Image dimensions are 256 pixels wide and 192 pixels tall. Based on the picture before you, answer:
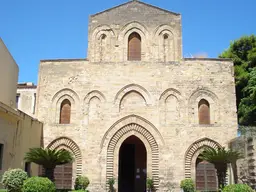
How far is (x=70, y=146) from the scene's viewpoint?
17.5m

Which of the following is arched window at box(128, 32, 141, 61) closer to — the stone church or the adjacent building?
the stone church

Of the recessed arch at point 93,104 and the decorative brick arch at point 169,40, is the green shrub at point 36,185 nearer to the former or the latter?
the recessed arch at point 93,104

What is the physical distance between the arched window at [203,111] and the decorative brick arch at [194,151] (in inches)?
42.8

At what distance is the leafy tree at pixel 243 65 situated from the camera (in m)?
20.9

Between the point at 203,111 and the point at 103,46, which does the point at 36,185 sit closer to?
the point at 103,46

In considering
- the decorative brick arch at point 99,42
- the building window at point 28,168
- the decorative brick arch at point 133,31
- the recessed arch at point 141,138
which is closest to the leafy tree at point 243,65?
the decorative brick arch at point 133,31

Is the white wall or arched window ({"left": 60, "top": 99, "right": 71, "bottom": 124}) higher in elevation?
the white wall

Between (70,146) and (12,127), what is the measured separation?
389 centimetres

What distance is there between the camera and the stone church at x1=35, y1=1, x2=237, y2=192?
17.0m

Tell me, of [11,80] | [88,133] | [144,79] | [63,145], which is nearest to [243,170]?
[144,79]

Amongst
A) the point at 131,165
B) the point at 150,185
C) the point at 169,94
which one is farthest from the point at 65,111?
the point at 131,165

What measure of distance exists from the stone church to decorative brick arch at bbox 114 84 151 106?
55mm

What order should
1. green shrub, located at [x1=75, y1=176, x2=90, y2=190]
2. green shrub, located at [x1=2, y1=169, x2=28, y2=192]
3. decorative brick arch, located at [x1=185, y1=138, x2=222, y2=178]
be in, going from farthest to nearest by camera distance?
1. decorative brick arch, located at [x1=185, y1=138, x2=222, y2=178]
2. green shrub, located at [x1=75, y1=176, x2=90, y2=190]
3. green shrub, located at [x1=2, y1=169, x2=28, y2=192]

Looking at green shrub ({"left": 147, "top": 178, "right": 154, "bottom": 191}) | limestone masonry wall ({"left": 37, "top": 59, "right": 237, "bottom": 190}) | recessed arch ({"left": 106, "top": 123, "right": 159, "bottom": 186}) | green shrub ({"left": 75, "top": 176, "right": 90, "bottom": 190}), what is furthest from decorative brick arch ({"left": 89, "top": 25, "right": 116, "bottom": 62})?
green shrub ({"left": 147, "top": 178, "right": 154, "bottom": 191})
